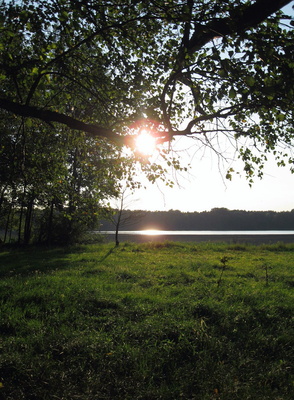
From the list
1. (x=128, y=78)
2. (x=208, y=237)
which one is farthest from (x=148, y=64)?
(x=208, y=237)

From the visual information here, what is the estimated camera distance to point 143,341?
4117mm

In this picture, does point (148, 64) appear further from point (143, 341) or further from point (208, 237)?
point (208, 237)

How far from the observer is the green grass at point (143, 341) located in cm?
315

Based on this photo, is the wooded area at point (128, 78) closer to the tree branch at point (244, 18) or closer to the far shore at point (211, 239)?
the tree branch at point (244, 18)

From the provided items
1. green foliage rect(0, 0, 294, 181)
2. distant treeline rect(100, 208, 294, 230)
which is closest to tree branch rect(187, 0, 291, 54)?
green foliage rect(0, 0, 294, 181)

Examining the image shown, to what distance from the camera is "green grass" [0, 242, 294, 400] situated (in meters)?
3.15

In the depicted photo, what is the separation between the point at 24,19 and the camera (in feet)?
16.7

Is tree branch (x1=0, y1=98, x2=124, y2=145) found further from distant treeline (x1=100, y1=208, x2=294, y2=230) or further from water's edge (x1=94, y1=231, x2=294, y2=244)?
distant treeline (x1=100, y1=208, x2=294, y2=230)

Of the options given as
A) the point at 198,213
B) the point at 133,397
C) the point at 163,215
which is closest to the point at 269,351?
the point at 133,397

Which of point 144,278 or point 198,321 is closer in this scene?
point 198,321

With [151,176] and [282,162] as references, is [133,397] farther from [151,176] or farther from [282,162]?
[282,162]

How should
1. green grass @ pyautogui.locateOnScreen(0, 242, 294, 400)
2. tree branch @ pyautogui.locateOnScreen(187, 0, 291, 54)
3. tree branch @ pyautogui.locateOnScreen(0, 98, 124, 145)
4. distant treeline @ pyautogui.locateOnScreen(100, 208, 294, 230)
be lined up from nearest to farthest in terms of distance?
1. green grass @ pyautogui.locateOnScreen(0, 242, 294, 400)
2. tree branch @ pyautogui.locateOnScreen(187, 0, 291, 54)
3. tree branch @ pyautogui.locateOnScreen(0, 98, 124, 145)
4. distant treeline @ pyautogui.locateOnScreen(100, 208, 294, 230)

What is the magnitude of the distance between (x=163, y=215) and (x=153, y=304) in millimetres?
49927

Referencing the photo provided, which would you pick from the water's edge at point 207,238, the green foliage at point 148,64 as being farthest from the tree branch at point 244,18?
the water's edge at point 207,238
